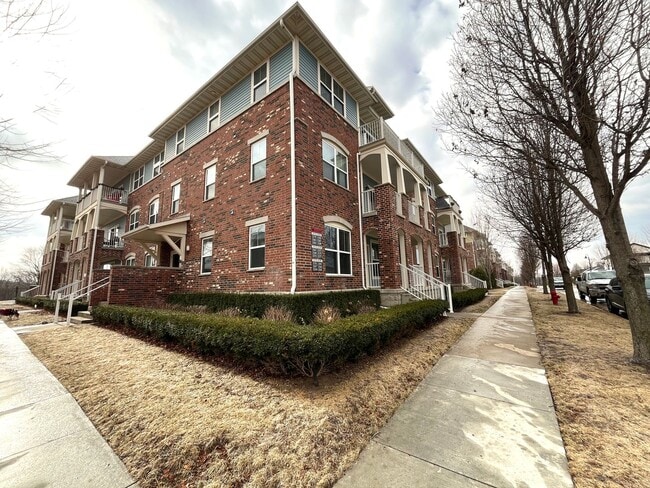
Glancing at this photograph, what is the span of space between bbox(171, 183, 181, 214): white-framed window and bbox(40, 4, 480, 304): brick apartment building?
0.38ft

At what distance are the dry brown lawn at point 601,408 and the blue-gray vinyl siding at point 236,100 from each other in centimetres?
1296

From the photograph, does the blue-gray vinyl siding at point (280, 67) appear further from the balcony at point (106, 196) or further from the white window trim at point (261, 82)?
the balcony at point (106, 196)

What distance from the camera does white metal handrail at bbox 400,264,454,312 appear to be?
11.4 meters

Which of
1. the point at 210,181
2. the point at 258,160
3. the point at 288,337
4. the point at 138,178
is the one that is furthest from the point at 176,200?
the point at 288,337

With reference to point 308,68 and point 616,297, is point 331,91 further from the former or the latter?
point 616,297

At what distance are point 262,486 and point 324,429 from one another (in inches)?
36.3

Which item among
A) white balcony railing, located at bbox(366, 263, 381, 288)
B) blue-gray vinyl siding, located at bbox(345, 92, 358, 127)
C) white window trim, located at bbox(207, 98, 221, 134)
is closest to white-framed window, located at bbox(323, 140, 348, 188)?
blue-gray vinyl siding, located at bbox(345, 92, 358, 127)

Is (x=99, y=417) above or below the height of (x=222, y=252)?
below

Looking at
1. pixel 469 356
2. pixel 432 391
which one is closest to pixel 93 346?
pixel 432 391

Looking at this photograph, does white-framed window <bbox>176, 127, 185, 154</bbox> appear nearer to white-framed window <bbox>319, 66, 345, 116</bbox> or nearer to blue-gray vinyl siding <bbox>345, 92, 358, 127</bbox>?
white-framed window <bbox>319, 66, 345, 116</bbox>

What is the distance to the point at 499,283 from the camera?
140 ft

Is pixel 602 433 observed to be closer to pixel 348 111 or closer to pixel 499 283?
pixel 348 111

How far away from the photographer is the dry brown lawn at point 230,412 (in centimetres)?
253

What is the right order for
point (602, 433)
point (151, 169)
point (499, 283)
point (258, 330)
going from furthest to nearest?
point (499, 283)
point (151, 169)
point (258, 330)
point (602, 433)
